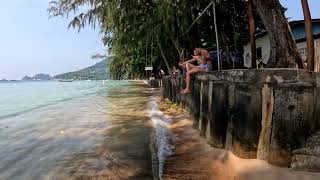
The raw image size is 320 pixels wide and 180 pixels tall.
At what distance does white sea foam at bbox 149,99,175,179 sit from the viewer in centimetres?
820

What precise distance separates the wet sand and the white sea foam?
0.13m

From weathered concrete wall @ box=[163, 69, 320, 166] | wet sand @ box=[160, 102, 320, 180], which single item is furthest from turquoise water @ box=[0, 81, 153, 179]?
weathered concrete wall @ box=[163, 69, 320, 166]

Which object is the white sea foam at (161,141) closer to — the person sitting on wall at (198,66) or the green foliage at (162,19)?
the person sitting on wall at (198,66)

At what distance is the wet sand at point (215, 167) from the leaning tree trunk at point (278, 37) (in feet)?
7.89

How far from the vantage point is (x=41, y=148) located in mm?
10773

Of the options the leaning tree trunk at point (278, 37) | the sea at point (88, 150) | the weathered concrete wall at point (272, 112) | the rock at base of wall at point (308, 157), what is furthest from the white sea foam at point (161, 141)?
the leaning tree trunk at point (278, 37)

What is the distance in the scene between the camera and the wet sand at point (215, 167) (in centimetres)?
627

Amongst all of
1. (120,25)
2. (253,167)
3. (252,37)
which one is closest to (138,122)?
(252,37)

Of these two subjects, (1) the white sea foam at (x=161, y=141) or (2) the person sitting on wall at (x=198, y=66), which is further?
(2) the person sitting on wall at (x=198, y=66)

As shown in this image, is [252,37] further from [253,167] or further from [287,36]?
[253,167]

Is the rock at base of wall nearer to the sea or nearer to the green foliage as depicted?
the sea

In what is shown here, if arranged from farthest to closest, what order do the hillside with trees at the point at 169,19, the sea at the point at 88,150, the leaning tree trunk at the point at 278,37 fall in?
the hillside with trees at the point at 169,19
the leaning tree trunk at the point at 278,37
the sea at the point at 88,150

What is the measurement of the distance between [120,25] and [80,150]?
15202 mm

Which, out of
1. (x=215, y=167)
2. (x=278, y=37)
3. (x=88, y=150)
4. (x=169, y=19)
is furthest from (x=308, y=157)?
(x=169, y=19)
